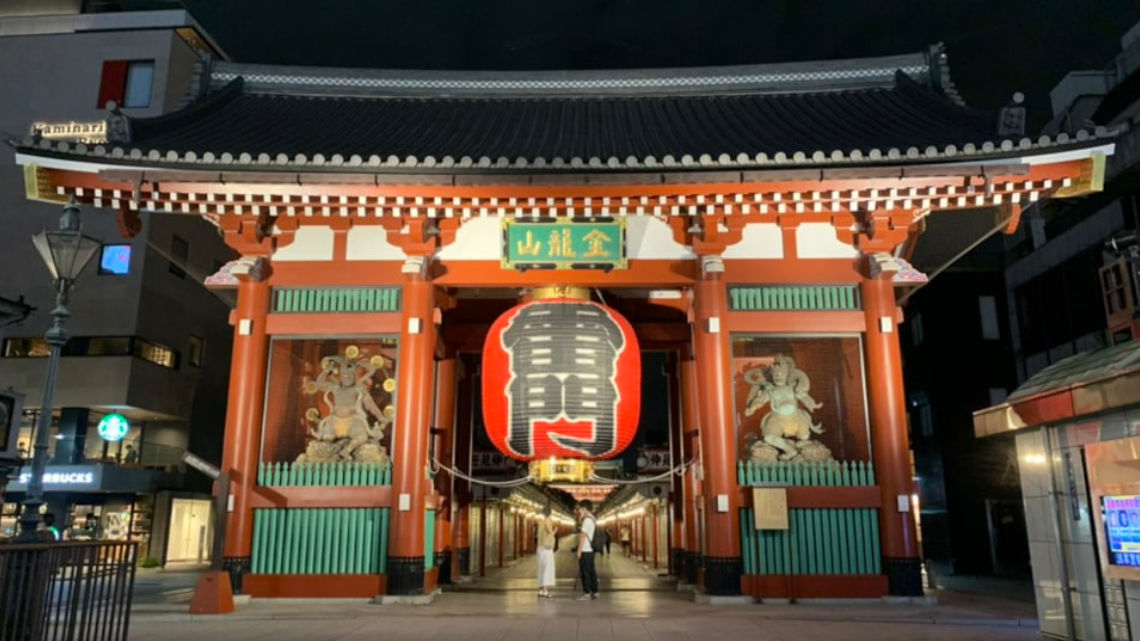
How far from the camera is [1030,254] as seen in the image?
25.2m

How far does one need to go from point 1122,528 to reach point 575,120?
12.5 meters

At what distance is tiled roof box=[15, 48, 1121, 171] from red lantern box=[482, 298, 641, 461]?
247cm

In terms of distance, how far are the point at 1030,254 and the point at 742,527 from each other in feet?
63.4

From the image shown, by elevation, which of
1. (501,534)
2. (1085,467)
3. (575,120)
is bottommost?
(501,534)

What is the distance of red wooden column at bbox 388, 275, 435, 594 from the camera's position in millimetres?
11914

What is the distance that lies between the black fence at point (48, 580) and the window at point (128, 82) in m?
33.3

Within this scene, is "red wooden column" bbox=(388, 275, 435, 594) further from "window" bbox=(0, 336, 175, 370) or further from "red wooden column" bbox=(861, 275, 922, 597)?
"window" bbox=(0, 336, 175, 370)

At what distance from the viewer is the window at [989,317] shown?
86.7 ft

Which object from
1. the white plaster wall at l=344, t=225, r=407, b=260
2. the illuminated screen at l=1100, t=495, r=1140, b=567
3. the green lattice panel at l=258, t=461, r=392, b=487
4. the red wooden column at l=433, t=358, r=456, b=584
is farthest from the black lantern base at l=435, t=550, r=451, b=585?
the illuminated screen at l=1100, t=495, r=1140, b=567

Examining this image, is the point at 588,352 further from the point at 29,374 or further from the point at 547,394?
the point at 29,374

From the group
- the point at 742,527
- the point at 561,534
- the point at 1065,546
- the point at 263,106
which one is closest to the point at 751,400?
the point at 742,527

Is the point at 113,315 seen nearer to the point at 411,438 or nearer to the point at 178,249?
the point at 178,249

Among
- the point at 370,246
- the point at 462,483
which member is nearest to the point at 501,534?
the point at 462,483

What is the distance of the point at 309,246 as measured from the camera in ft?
43.8
